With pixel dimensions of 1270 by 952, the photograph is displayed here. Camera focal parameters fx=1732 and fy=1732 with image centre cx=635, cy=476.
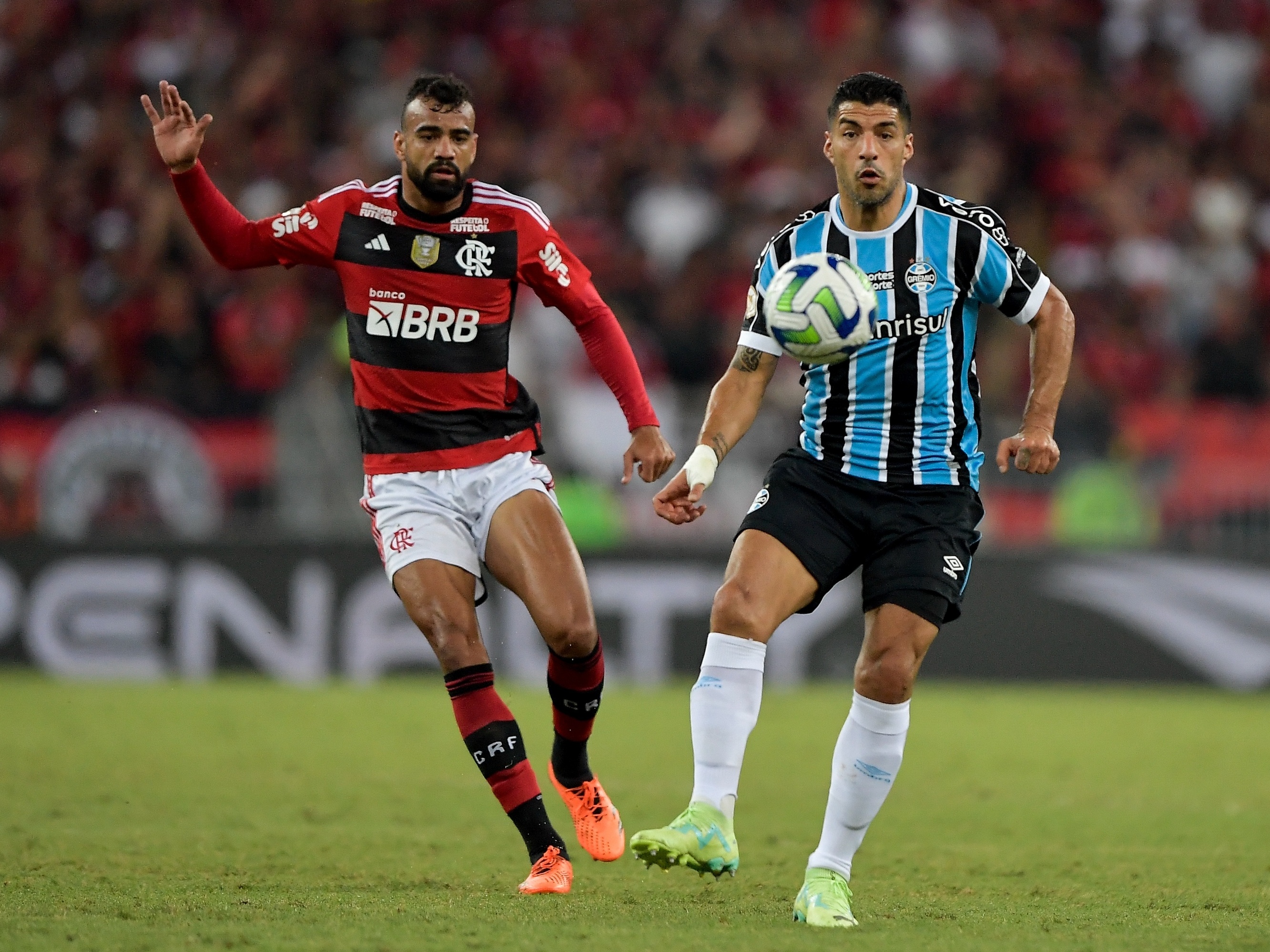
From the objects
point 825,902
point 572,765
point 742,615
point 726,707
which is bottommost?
point 825,902

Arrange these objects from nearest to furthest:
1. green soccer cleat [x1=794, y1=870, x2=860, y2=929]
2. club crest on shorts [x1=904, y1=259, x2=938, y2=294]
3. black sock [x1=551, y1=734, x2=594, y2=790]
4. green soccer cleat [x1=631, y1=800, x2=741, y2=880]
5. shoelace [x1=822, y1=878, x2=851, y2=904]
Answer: green soccer cleat [x1=631, y1=800, x2=741, y2=880], green soccer cleat [x1=794, y1=870, x2=860, y2=929], shoelace [x1=822, y1=878, x2=851, y2=904], club crest on shorts [x1=904, y1=259, x2=938, y2=294], black sock [x1=551, y1=734, x2=594, y2=790]

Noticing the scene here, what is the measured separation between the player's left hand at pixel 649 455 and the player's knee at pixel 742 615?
867mm

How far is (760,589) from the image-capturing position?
5316 millimetres

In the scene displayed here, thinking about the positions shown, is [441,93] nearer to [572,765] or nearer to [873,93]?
[873,93]

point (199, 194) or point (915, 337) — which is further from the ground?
point (199, 194)

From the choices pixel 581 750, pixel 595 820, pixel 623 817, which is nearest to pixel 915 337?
pixel 581 750

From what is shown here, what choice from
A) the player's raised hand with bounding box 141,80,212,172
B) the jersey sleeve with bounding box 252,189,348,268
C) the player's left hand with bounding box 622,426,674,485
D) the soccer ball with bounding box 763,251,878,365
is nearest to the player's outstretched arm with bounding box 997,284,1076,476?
the soccer ball with bounding box 763,251,878,365

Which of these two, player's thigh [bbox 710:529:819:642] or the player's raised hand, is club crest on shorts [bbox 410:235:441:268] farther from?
player's thigh [bbox 710:529:819:642]

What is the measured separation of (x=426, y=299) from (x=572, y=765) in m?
1.79

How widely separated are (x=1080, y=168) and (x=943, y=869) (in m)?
10.6

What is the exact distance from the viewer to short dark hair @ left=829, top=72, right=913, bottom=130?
17.9 ft

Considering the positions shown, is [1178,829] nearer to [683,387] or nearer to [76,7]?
[683,387]

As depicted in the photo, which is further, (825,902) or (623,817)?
(623,817)

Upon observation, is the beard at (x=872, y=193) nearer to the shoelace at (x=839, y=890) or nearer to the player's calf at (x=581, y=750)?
the player's calf at (x=581, y=750)
